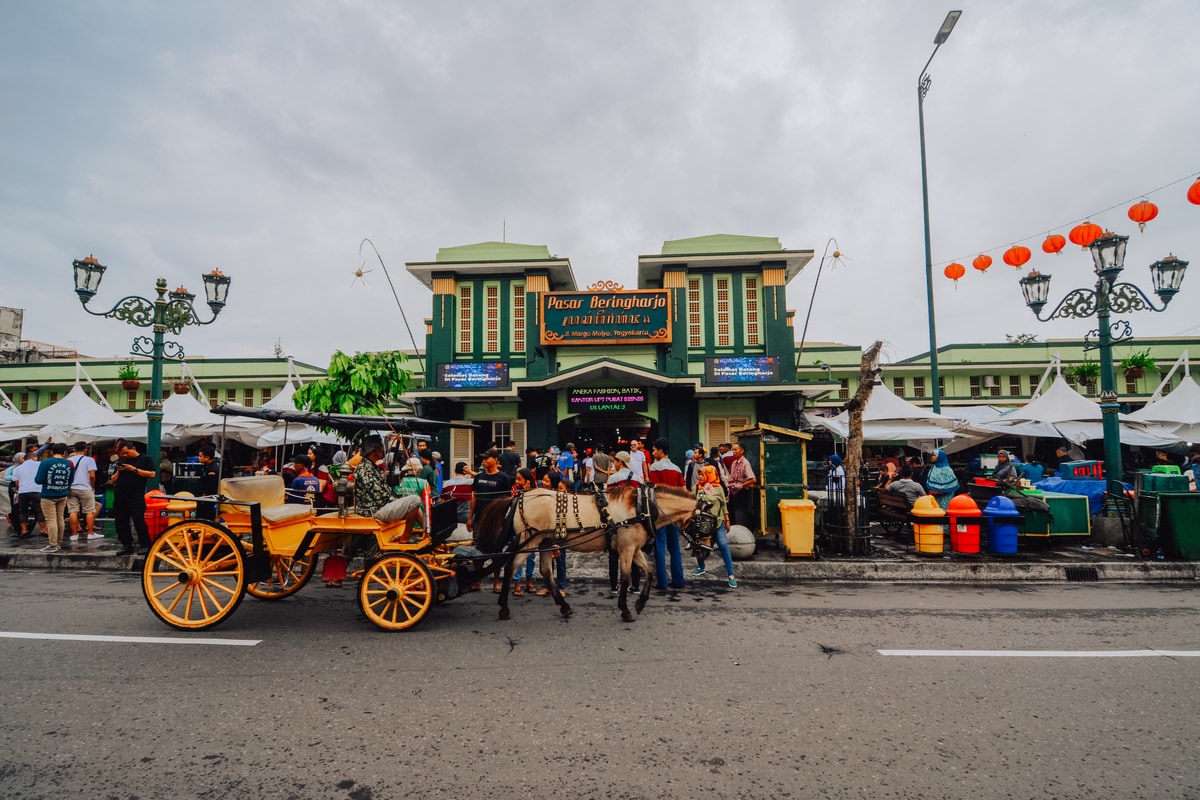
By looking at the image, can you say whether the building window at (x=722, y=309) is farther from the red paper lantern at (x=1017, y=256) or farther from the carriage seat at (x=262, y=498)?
the carriage seat at (x=262, y=498)

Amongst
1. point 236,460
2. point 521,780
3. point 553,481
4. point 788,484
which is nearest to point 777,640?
point 521,780

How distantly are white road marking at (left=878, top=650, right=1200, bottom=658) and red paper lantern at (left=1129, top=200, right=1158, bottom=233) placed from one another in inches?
335

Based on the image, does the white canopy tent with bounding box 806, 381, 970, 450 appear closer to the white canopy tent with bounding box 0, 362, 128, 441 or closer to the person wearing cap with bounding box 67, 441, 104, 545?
the person wearing cap with bounding box 67, 441, 104, 545

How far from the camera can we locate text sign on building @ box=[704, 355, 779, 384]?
19.2m

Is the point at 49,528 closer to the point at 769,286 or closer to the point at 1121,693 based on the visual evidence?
the point at 1121,693

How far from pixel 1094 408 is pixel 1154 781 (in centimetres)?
2043

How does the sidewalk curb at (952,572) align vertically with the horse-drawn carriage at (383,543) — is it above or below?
below

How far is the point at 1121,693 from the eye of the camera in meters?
4.34

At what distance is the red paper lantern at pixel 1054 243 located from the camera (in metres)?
12.0

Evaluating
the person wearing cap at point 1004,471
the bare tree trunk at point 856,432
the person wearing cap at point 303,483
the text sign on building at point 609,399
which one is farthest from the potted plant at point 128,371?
the person wearing cap at point 1004,471

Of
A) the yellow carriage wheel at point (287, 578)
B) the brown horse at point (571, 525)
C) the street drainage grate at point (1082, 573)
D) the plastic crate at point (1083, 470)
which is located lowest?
the street drainage grate at point (1082, 573)

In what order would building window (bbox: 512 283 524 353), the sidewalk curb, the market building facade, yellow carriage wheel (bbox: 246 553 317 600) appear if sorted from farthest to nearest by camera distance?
building window (bbox: 512 283 524 353) → the market building facade → the sidewalk curb → yellow carriage wheel (bbox: 246 553 317 600)

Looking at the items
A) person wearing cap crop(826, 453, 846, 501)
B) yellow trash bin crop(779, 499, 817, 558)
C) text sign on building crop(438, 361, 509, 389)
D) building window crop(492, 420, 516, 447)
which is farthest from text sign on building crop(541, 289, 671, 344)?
yellow trash bin crop(779, 499, 817, 558)

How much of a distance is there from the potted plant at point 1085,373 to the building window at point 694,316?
82.6 ft
